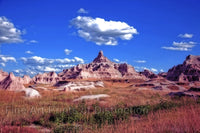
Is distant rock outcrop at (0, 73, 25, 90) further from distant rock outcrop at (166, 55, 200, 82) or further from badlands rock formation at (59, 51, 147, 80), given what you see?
badlands rock formation at (59, 51, 147, 80)

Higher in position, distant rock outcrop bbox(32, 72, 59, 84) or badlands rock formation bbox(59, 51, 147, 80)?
badlands rock formation bbox(59, 51, 147, 80)

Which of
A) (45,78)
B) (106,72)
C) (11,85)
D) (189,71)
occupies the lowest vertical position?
(11,85)

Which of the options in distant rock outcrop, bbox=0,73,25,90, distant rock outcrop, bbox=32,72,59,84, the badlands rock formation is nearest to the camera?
distant rock outcrop, bbox=0,73,25,90

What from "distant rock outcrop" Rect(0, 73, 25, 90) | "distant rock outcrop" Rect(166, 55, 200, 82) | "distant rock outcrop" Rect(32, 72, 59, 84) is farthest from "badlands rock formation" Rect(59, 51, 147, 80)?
"distant rock outcrop" Rect(0, 73, 25, 90)

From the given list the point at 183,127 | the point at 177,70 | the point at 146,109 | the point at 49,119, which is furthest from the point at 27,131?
the point at 177,70

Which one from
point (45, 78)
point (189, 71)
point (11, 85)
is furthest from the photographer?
point (45, 78)

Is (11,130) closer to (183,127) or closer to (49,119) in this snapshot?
(49,119)

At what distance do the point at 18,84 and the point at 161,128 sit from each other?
21.8m

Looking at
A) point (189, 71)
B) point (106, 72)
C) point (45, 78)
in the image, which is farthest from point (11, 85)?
point (106, 72)

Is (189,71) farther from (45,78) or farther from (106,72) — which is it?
(45,78)

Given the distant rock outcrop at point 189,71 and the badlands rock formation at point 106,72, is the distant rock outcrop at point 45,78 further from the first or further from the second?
the distant rock outcrop at point 189,71

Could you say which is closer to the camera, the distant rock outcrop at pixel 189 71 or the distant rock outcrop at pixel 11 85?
the distant rock outcrop at pixel 11 85

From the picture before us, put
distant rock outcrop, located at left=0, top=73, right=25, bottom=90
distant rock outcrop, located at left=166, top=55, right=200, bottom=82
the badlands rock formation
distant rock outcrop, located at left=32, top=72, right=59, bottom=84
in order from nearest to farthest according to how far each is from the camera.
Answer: distant rock outcrop, located at left=0, top=73, right=25, bottom=90 → distant rock outcrop, located at left=166, top=55, right=200, bottom=82 → distant rock outcrop, located at left=32, top=72, right=59, bottom=84 → the badlands rock formation

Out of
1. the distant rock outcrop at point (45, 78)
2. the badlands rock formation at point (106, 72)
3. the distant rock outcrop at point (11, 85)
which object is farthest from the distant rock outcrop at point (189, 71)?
the distant rock outcrop at point (11, 85)
